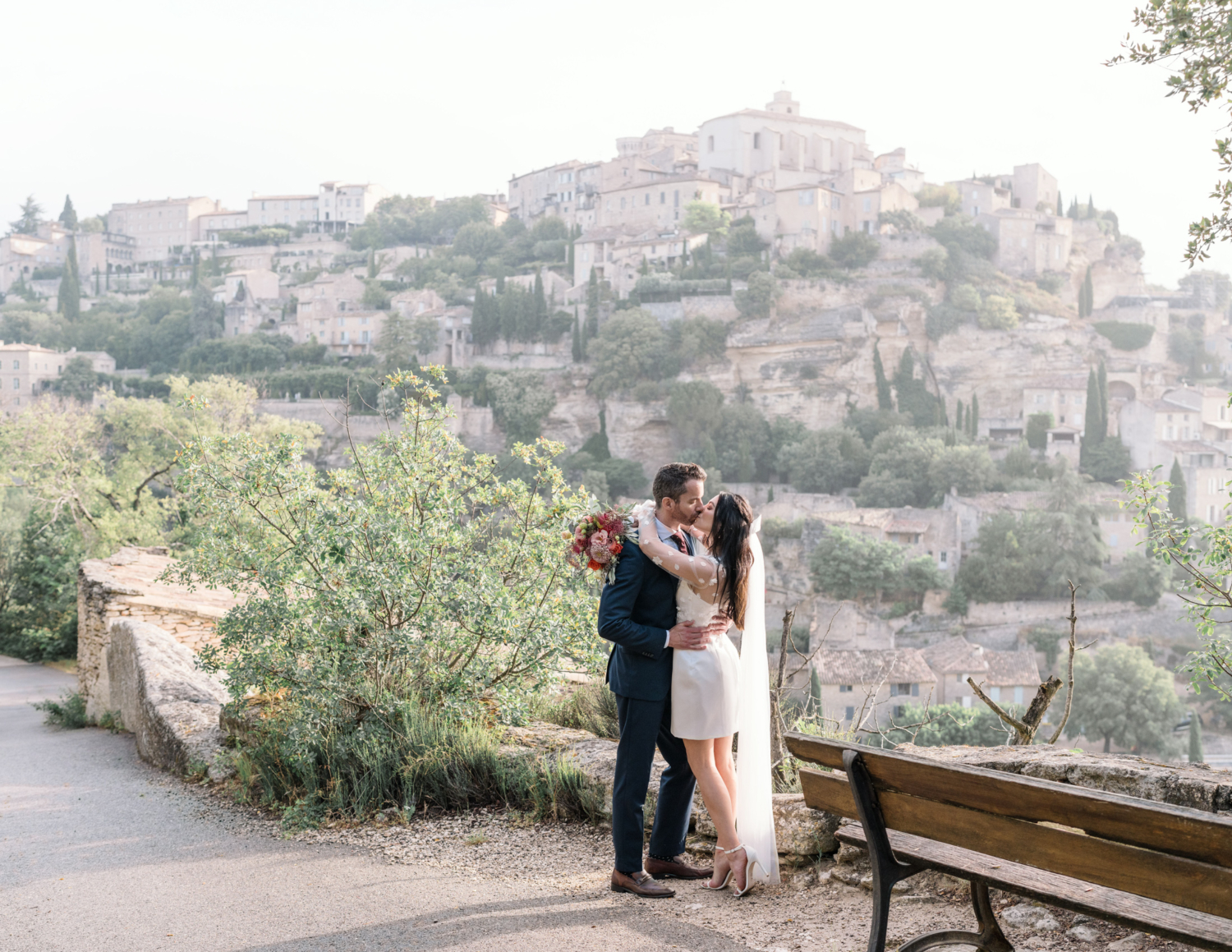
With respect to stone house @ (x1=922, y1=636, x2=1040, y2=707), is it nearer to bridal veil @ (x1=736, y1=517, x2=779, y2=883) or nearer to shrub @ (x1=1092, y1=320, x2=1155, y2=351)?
bridal veil @ (x1=736, y1=517, x2=779, y2=883)

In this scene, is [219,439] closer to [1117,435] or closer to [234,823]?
[234,823]

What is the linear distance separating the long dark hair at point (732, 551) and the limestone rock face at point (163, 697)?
2.57 m

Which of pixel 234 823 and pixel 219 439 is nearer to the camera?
pixel 234 823

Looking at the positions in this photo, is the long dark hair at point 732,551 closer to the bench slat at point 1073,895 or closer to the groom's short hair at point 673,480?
the groom's short hair at point 673,480

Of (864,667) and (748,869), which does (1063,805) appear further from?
(864,667)

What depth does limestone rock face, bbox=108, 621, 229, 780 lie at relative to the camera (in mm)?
4559

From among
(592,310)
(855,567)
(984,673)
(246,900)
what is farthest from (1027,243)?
(246,900)

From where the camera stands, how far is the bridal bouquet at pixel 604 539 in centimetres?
264

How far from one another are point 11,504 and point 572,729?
71.1ft

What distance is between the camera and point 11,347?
57.4 metres

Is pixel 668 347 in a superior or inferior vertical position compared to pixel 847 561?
superior

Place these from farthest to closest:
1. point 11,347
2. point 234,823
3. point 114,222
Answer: point 114,222
point 11,347
point 234,823

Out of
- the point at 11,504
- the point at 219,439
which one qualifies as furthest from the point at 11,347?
the point at 219,439

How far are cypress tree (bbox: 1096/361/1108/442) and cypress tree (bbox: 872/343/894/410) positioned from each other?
9.38 metres
